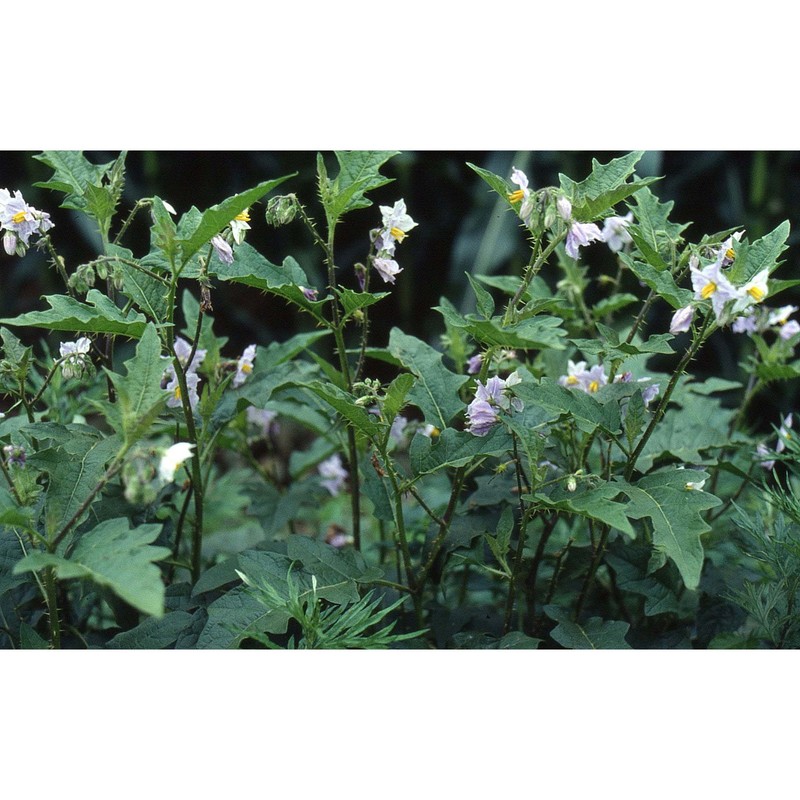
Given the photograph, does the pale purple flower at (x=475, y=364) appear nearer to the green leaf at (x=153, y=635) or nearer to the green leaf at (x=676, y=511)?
the green leaf at (x=676, y=511)

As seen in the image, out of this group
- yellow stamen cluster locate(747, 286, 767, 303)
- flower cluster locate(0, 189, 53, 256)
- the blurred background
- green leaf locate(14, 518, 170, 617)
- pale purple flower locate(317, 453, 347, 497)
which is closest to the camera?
green leaf locate(14, 518, 170, 617)

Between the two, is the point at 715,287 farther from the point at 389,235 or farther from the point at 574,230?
the point at 389,235

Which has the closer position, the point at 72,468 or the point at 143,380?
the point at 143,380

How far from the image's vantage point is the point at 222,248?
1.33 m

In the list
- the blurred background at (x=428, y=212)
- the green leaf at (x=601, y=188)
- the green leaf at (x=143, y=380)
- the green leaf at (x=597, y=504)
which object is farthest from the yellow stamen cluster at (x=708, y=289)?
the blurred background at (x=428, y=212)

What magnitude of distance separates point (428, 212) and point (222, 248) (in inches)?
107

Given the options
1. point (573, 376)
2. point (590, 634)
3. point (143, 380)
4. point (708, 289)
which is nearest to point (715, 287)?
point (708, 289)

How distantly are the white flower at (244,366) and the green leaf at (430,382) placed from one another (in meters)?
0.26

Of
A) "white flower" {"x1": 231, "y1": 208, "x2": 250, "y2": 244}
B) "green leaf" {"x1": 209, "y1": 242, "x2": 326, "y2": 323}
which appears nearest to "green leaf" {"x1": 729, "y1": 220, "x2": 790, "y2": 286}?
"green leaf" {"x1": 209, "y1": 242, "x2": 326, "y2": 323}

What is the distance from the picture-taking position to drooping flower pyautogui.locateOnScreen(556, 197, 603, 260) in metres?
1.28

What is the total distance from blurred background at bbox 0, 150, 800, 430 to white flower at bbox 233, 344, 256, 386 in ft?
6.18

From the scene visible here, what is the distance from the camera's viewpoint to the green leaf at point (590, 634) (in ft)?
4.61

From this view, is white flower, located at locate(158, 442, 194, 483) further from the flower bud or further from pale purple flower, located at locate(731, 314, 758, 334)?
pale purple flower, located at locate(731, 314, 758, 334)

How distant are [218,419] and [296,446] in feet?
7.40
